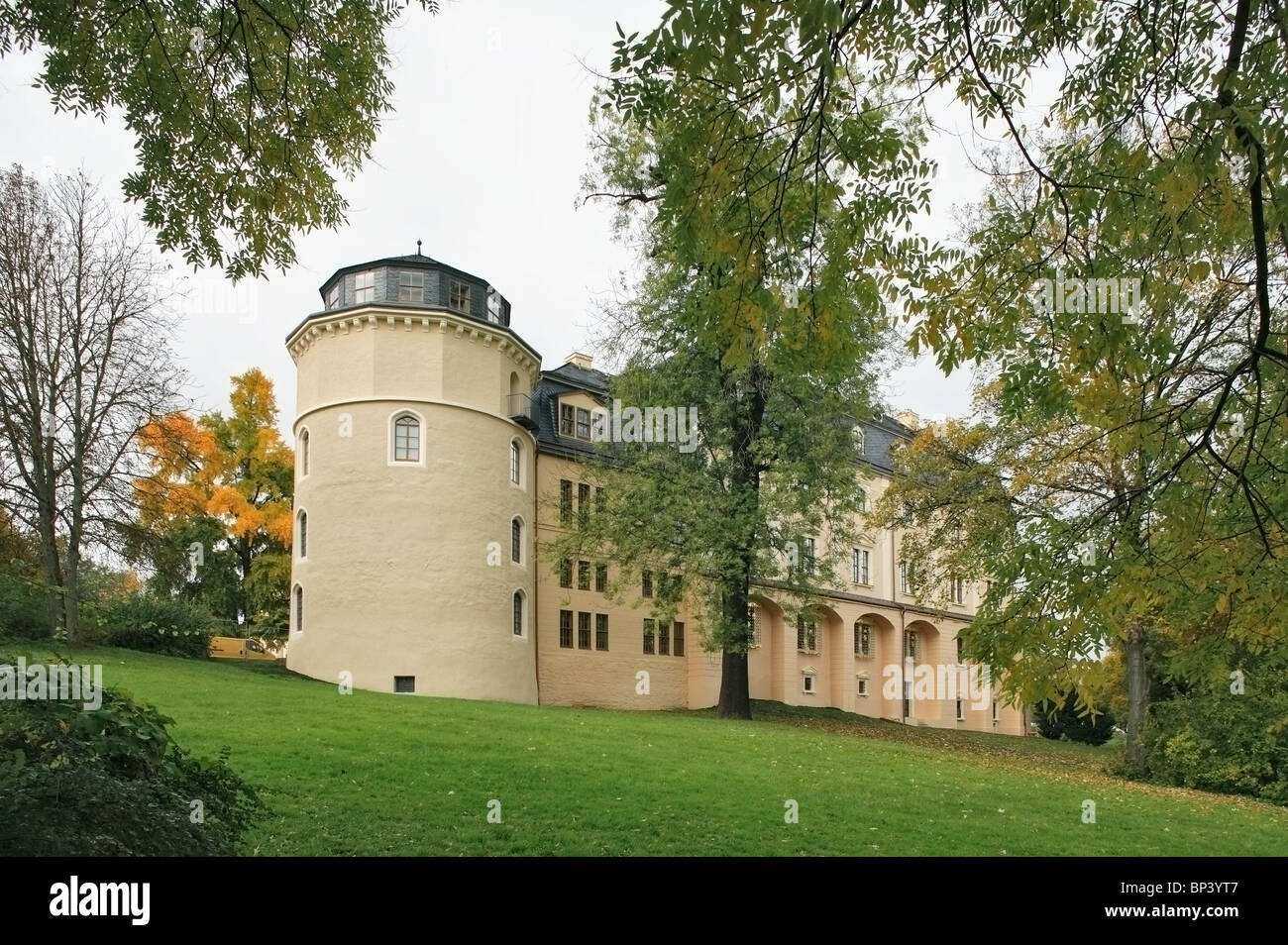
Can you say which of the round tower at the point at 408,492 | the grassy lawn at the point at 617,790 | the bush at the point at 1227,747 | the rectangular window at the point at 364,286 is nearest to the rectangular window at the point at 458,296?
the round tower at the point at 408,492

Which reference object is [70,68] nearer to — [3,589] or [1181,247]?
[3,589]

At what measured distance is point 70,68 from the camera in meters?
7.78

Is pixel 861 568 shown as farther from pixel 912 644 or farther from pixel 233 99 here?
pixel 233 99

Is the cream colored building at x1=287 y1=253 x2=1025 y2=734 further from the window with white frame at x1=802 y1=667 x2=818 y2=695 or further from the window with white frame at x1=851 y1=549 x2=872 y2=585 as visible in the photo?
the window with white frame at x1=851 y1=549 x2=872 y2=585

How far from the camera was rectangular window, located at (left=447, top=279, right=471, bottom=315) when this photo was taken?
106 ft

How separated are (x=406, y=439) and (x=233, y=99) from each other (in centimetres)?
2284

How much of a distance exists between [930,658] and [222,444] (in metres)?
33.6

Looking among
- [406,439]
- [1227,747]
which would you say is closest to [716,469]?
[406,439]

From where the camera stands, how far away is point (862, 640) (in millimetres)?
47281

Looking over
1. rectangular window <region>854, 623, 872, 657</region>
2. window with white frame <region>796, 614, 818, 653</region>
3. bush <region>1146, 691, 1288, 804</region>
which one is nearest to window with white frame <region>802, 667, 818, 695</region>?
window with white frame <region>796, 614, 818, 653</region>

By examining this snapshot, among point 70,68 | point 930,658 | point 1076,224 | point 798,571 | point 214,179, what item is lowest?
point 930,658

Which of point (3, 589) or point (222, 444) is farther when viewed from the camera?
point (222, 444)
